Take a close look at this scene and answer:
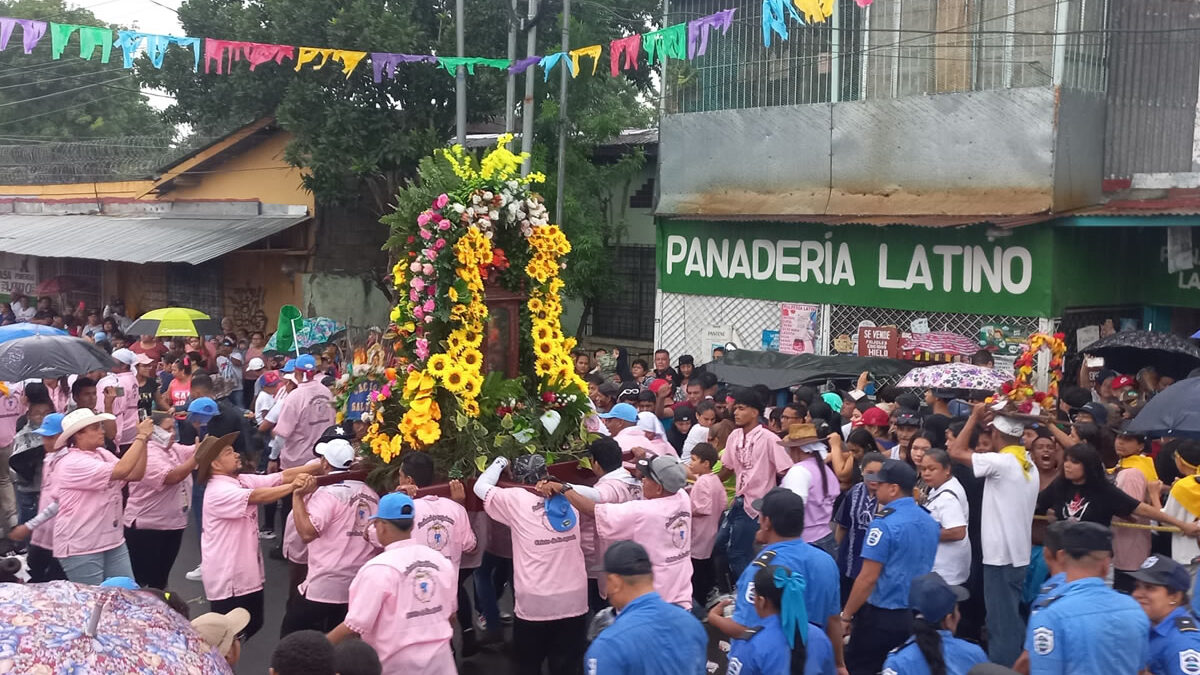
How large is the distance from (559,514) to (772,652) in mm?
1999

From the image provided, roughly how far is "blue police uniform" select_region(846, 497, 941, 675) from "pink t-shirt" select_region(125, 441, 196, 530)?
14.4 ft

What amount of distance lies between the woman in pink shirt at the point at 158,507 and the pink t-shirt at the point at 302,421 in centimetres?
192

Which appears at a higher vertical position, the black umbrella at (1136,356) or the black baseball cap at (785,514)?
the black umbrella at (1136,356)

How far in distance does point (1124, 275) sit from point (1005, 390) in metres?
6.40

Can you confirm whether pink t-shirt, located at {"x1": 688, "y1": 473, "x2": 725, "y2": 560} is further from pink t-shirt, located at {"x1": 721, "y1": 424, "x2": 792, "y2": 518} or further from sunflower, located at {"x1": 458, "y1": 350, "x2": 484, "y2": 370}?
sunflower, located at {"x1": 458, "y1": 350, "x2": 484, "y2": 370}

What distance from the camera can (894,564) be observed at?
18.9 ft

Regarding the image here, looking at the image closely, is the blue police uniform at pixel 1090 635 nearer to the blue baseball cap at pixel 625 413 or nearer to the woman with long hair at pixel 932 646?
the woman with long hair at pixel 932 646

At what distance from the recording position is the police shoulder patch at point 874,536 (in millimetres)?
5773

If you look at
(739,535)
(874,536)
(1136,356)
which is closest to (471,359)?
(739,535)

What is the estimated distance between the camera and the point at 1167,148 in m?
12.3

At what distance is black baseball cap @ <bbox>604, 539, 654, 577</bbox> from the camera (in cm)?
441

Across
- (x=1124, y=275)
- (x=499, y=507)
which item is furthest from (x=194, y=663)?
(x=1124, y=275)

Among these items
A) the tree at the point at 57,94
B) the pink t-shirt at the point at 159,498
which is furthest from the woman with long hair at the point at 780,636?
the tree at the point at 57,94

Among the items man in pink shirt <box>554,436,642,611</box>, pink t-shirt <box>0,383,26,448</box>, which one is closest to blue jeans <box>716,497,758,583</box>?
man in pink shirt <box>554,436,642,611</box>
